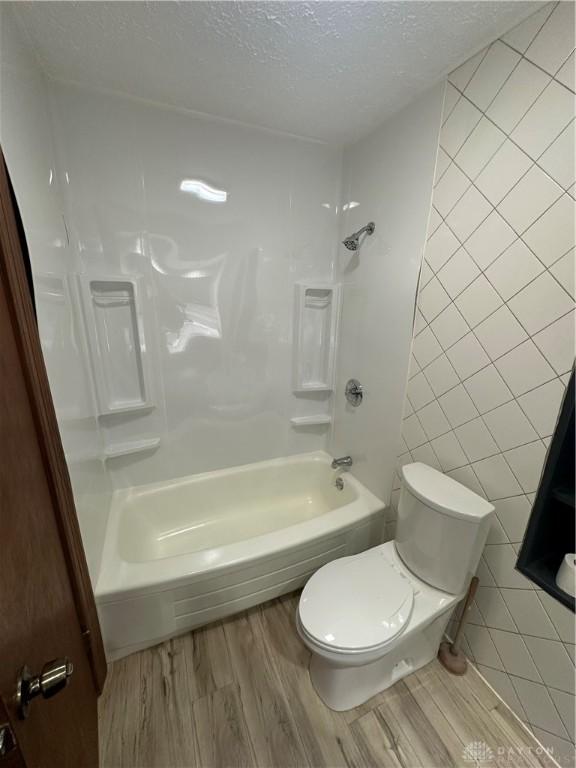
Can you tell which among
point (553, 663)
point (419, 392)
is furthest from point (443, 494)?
point (553, 663)

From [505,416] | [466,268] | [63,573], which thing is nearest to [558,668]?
[505,416]

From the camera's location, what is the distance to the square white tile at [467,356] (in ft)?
3.62

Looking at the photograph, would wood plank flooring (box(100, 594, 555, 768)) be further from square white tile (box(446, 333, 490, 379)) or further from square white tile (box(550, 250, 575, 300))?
square white tile (box(550, 250, 575, 300))

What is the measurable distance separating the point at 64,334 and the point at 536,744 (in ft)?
7.30

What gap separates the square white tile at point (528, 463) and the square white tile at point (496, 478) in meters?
0.02

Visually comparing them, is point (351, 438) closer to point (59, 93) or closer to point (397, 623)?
point (397, 623)

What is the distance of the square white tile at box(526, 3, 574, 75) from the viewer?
792mm

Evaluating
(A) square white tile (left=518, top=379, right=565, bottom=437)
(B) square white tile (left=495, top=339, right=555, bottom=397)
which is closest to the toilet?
(A) square white tile (left=518, top=379, right=565, bottom=437)

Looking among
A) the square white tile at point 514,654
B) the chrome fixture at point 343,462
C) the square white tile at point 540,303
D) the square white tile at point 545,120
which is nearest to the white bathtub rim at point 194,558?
the chrome fixture at point 343,462

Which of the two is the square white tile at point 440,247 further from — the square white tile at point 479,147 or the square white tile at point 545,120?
the square white tile at point 545,120

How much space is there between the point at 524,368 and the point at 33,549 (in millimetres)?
1431

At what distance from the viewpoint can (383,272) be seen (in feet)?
4.91

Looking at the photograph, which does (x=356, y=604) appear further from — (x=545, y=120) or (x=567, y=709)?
(x=545, y=120)

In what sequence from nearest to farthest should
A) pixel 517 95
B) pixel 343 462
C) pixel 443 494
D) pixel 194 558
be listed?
pixel 517 95
pixel 443 494
pixel 194 558
pixel 343 462
